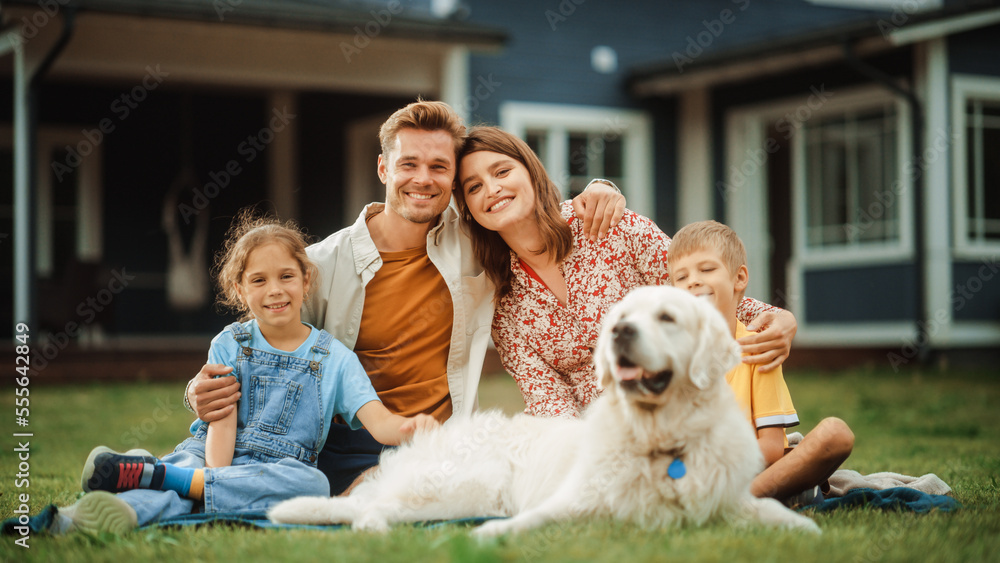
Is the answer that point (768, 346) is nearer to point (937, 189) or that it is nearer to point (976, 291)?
point (937, 189)

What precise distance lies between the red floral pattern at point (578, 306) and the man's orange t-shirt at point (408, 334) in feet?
1.26

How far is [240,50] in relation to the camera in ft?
35.6

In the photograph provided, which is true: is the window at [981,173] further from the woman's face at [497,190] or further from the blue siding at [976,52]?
the woman's face at [497,190]

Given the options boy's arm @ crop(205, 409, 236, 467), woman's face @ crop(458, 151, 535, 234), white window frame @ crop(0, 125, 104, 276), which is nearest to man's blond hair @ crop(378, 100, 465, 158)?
woman's face @ crop(458, 151, 535, 234)

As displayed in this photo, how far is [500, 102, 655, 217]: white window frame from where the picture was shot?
12.6m

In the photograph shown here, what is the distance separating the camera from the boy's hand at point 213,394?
11.4 feet

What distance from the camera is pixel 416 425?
345 cm

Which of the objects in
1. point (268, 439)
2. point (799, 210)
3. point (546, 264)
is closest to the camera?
point (268, 439)

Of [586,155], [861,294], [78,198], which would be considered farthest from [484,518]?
[78,198]

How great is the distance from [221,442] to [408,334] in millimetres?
1040

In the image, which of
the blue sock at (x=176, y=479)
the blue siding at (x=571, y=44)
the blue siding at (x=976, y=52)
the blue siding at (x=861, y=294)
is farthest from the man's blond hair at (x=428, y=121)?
the blue siding at (x=976, y=52)

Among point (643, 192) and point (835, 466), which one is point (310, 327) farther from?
point (643, 192)

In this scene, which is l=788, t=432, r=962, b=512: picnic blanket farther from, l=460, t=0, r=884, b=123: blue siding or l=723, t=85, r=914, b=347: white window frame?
l=460, t=0, r=884, b=123: blue siding

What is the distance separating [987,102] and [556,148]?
549 cm
